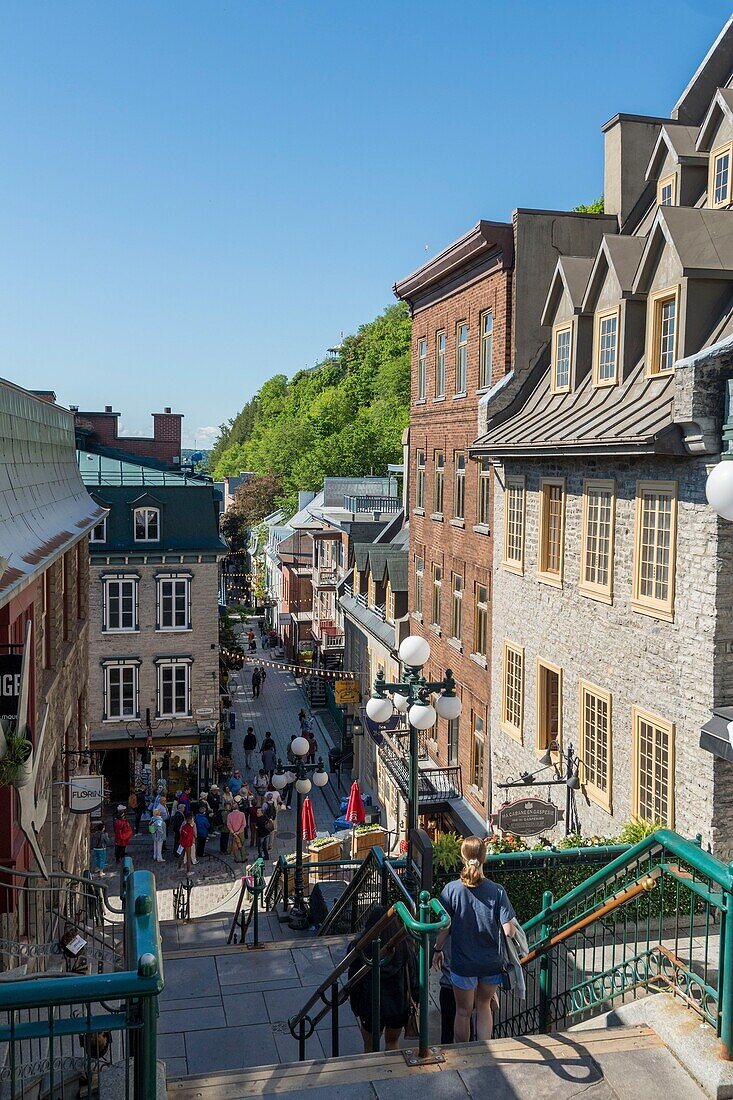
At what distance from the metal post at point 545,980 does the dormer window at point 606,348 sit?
36.5ft

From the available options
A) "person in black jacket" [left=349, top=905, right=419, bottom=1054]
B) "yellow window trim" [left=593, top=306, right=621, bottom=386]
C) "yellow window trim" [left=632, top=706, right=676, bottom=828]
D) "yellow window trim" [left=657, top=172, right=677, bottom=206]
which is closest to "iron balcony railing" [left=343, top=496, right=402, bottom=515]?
"yellow window trim" [left=593, top=306, right=621, bottom=386]

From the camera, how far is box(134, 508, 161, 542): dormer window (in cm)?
3284

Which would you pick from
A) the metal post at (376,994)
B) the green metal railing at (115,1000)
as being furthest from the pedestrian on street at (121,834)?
the green metal railing at (115,1000)

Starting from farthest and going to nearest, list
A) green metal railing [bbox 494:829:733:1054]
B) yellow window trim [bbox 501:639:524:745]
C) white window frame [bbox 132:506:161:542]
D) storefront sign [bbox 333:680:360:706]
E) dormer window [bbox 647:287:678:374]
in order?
storefront sign [bbox 333:680:360:706] → white window frame [bbox 132:506:161:542] → yellow window trim [bbox 501:639:524:745] → dormer window [bbox 647:287:678:374] → green metal railing [bbox 494:829:733:1054]

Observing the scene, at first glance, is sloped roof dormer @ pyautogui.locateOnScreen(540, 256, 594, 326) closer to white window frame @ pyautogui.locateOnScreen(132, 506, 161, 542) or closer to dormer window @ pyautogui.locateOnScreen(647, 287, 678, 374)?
dormer window @ pyautogui.locateOnScreen(647, 287, 678, 374)

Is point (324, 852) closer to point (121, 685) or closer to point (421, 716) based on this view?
point (421, 716)

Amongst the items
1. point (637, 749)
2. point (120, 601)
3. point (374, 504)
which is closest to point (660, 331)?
point (637, 749)

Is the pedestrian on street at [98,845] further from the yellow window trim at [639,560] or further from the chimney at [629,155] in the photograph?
the chimney at [629,155]

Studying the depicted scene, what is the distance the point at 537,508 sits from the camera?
1869 centimetres

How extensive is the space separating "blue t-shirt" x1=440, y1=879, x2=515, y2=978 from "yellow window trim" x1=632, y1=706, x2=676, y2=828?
7.84m

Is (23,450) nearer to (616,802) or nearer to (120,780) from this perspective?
(616,802)

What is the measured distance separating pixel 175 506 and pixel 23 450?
22.6m

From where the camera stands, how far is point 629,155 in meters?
19.7

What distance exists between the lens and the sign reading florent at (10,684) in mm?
9336
